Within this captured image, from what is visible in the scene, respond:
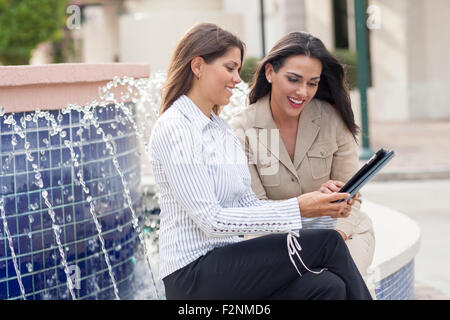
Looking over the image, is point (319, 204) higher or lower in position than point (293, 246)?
higher

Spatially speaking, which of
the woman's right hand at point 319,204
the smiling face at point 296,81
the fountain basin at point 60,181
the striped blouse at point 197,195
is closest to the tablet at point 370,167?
the woman's right hand at point 319,204

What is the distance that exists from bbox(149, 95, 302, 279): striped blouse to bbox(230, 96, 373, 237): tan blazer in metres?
0.67

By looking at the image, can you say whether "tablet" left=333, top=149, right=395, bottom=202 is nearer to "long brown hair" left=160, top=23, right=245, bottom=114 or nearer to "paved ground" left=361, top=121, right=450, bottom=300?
"long brown hair" left=160, top=23, right=245, bottom=114

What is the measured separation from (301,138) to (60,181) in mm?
1237

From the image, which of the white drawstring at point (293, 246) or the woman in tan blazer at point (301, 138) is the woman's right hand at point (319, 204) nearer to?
the white drawstring at point (293, 246)

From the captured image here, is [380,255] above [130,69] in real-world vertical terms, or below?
below

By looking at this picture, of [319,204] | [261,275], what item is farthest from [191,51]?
[261,275]

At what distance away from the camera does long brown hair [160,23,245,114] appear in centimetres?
253

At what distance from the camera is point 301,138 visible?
10.8 ft

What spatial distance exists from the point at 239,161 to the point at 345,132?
874 millimetres

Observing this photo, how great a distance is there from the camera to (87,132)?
3850 mm

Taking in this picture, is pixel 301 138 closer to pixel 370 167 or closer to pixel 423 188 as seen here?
pixel 370 167
